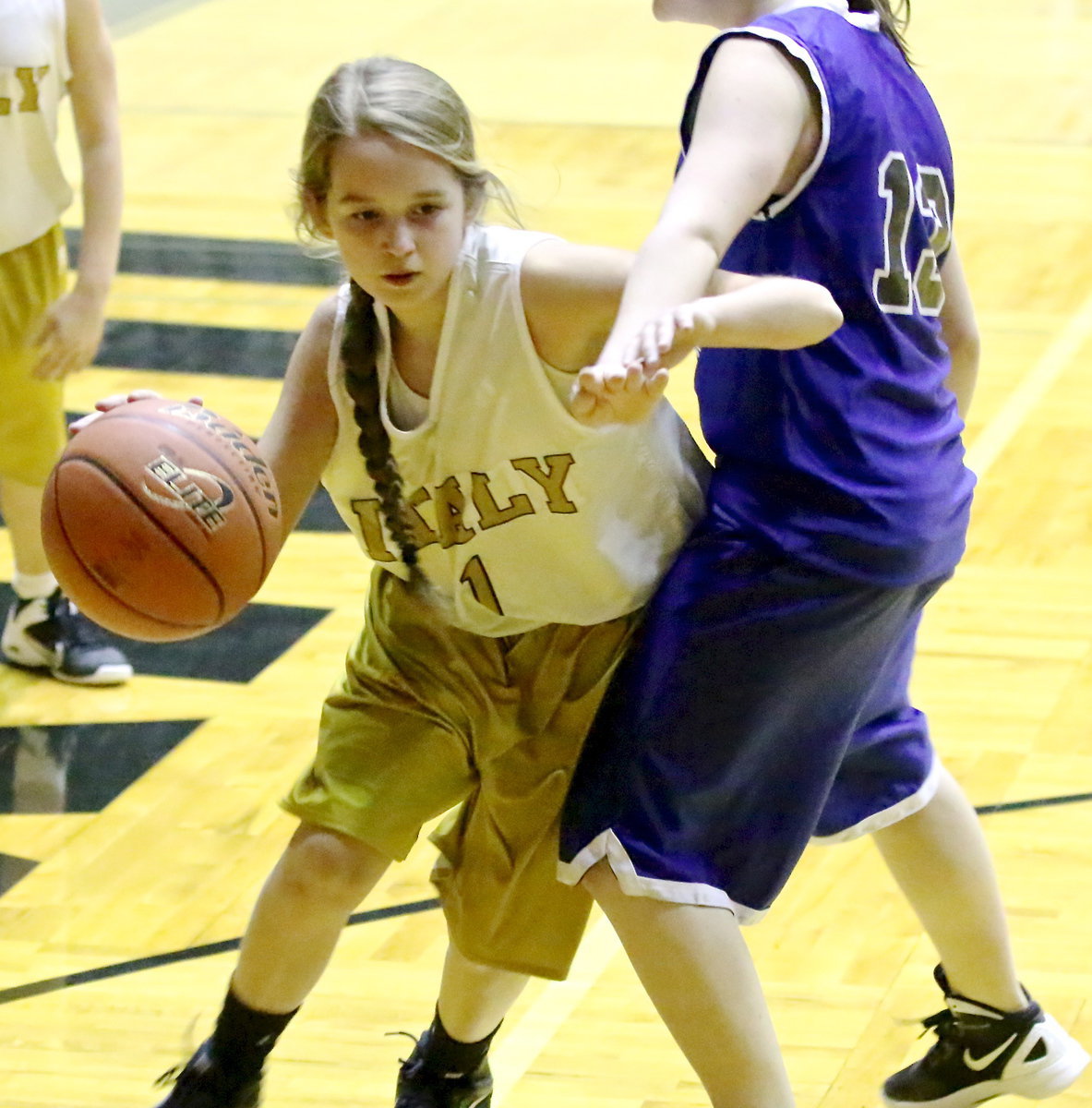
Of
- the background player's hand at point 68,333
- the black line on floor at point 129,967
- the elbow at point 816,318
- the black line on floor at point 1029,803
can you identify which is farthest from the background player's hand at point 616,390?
the background player's hand at point 68,333

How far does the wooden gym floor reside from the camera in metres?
2.62

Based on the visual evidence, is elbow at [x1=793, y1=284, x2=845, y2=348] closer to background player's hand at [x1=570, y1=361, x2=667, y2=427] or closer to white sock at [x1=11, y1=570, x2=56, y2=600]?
background player's hand at [x1=570, y1=361, x2=667, y2=427]

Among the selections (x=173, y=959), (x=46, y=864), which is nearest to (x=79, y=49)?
(x=46, y=864)

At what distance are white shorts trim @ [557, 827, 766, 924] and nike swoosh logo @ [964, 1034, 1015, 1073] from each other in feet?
1.68

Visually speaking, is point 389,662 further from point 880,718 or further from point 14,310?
point 14,310

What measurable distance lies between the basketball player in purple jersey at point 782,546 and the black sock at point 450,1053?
0.41m

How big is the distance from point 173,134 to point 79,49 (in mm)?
4588

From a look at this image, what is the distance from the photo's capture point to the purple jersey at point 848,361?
1.99m

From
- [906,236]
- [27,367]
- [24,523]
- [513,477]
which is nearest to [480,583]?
[513,477]

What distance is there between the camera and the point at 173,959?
2.82 metres

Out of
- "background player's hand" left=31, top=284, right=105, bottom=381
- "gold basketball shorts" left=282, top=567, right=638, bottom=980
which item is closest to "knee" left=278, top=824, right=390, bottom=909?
"gold basketball shorts" left=282, top=567, right=638, bottom=980

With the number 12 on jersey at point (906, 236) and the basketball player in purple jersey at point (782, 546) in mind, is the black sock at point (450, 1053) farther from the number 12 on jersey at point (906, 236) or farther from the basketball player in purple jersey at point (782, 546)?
the number 12 on jersey at point (906, 236)

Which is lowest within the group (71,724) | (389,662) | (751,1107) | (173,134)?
(173,134)

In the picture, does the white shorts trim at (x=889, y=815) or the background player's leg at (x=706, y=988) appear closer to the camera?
the background player's leg at (x=706, y=988)
